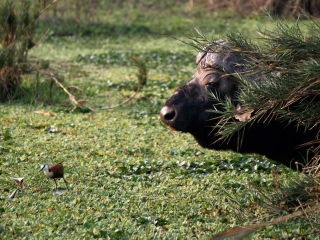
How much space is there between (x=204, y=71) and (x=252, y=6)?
12230mm

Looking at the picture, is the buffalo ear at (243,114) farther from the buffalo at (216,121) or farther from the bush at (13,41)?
the bush at (13,41)

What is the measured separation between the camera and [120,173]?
6891mm

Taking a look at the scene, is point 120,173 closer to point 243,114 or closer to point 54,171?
point 54,171

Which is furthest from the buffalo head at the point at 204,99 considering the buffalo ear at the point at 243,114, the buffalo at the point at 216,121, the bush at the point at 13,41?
the bush at the point at 13,41

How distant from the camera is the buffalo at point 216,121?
6293 mm

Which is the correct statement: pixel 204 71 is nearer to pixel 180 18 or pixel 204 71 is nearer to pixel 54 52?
pixel 54 52

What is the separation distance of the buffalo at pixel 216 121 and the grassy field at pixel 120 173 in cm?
29

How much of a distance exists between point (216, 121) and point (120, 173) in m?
1.07

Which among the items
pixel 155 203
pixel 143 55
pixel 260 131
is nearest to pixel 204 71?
pixel 260 131

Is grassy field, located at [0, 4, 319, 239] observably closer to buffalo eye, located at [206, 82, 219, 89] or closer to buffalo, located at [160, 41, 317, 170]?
buffalo, located at [160, 41, 317, 170]

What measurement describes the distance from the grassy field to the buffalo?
0.96 feet

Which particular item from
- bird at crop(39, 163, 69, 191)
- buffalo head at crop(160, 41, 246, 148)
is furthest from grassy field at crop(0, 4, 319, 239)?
buffalo head at crop(160, 41, 246, 148)

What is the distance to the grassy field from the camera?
531 centimetres

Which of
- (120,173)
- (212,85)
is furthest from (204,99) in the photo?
(120,173)
